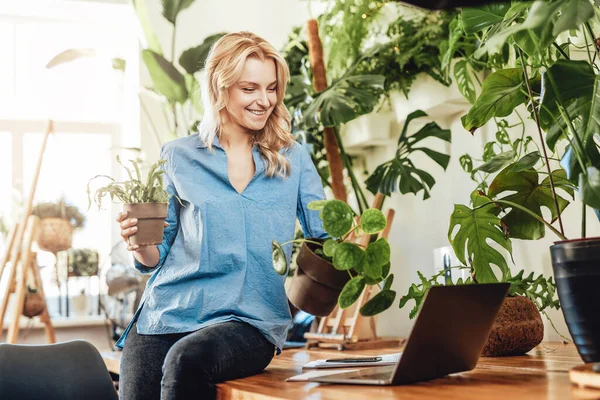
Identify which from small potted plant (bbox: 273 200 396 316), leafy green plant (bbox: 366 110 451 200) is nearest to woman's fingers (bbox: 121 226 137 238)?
small potted plant (bbox: 273 200 396 316)

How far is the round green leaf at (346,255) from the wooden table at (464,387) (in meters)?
0.20

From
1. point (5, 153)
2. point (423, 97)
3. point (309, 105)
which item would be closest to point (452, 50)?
point (423, 97)

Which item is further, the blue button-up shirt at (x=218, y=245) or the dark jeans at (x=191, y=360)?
the blue button-up shirt at (x=218, y=245)

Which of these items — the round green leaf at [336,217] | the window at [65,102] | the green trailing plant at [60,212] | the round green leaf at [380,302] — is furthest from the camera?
the window at [65,102]

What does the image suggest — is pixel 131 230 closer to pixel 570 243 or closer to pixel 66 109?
pixel 570 243

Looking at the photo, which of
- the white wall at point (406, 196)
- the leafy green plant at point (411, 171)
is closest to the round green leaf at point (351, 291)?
the white wall at point (406, 196)

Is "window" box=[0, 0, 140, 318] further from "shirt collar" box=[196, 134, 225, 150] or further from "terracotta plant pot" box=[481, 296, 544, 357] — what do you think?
"terracotta plant pot" box=[481, 296, 544, 357]

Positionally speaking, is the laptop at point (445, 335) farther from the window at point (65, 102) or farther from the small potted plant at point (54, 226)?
the window at point (65, 102)

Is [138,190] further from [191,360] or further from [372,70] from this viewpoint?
[372,70]

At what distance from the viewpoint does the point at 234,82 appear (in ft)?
5.99

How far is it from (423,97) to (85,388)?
1.82m

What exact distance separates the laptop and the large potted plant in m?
0.15

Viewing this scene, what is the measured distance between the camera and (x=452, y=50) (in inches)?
92.8

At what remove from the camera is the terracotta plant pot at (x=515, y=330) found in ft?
5.88
